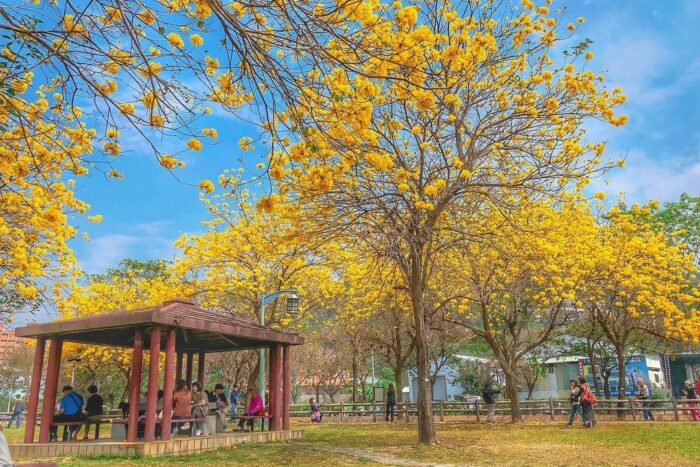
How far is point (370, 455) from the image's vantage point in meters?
9.02

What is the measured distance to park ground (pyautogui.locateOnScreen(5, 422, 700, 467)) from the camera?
321 inches

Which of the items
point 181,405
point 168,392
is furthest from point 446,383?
point 168,392

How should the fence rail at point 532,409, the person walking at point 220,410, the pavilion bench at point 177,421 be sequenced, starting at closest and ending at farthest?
the pavilion bench at point 177,421
the person walking at point 220,410
the fence rail at point 532,409

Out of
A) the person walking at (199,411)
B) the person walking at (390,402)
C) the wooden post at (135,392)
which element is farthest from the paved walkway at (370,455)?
the person walking at (390,402)

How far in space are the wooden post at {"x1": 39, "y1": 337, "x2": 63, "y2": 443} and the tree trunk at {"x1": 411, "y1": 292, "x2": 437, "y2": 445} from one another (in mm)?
6832

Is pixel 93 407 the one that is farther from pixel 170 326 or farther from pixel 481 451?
pixel 481 451

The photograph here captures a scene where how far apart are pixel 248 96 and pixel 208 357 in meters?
27.5

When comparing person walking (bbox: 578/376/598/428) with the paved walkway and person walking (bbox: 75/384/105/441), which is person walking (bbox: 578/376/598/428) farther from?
person walking (bbox: 75/384/105/441)

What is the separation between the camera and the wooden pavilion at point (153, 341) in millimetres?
9164

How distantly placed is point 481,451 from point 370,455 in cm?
192

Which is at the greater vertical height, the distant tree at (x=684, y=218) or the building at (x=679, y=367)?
the distant tree at (x=684, y=218)

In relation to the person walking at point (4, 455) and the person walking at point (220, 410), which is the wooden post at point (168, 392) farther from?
the person walking at point (4, 455)

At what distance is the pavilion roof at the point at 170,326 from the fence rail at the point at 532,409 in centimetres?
987

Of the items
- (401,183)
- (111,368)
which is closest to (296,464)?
(401,183)
